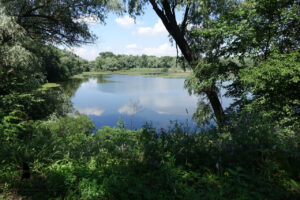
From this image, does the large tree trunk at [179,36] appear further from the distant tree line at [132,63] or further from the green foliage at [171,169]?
the distant tree line at [132,63]

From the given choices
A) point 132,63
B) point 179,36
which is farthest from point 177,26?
point 132,63

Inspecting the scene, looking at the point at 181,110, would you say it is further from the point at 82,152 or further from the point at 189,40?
the point at 82,152

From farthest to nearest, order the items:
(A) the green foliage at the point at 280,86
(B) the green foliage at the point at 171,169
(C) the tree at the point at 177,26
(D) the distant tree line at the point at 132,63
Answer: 1. (D) the distant tree line at the point at 132,63
2. (C) the tree at the point at 177,26
3. (A) the green foliage at the point at 280,86
4. (B) the green foliage at the point at 171,169

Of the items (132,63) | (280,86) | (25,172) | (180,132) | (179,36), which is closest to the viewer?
(25,172)

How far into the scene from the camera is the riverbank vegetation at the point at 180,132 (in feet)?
6.64

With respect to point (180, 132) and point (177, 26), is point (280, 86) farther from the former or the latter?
point (177, 26)

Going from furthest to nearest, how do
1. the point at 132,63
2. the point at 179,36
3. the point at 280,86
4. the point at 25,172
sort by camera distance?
the point at 132,63, the point at 179,36, the point at 280,86, the point at 25,172

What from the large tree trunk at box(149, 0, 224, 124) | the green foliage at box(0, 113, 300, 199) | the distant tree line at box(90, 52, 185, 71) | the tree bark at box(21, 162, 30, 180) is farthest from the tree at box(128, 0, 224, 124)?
the distant tree line at box(90, 52, 185, 71)

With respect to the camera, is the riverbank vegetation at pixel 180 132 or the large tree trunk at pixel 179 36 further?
the large tree trunk at pixel 179 36

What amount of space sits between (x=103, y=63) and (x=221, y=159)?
102 meters

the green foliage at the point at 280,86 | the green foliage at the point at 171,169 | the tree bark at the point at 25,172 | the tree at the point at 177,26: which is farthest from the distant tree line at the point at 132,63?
the tree bark at the point at 25,172

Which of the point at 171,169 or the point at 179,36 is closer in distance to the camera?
the point at 171,169

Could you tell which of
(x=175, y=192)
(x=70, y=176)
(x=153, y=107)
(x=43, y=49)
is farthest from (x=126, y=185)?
(x=153, y=107)

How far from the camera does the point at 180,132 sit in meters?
3.10
